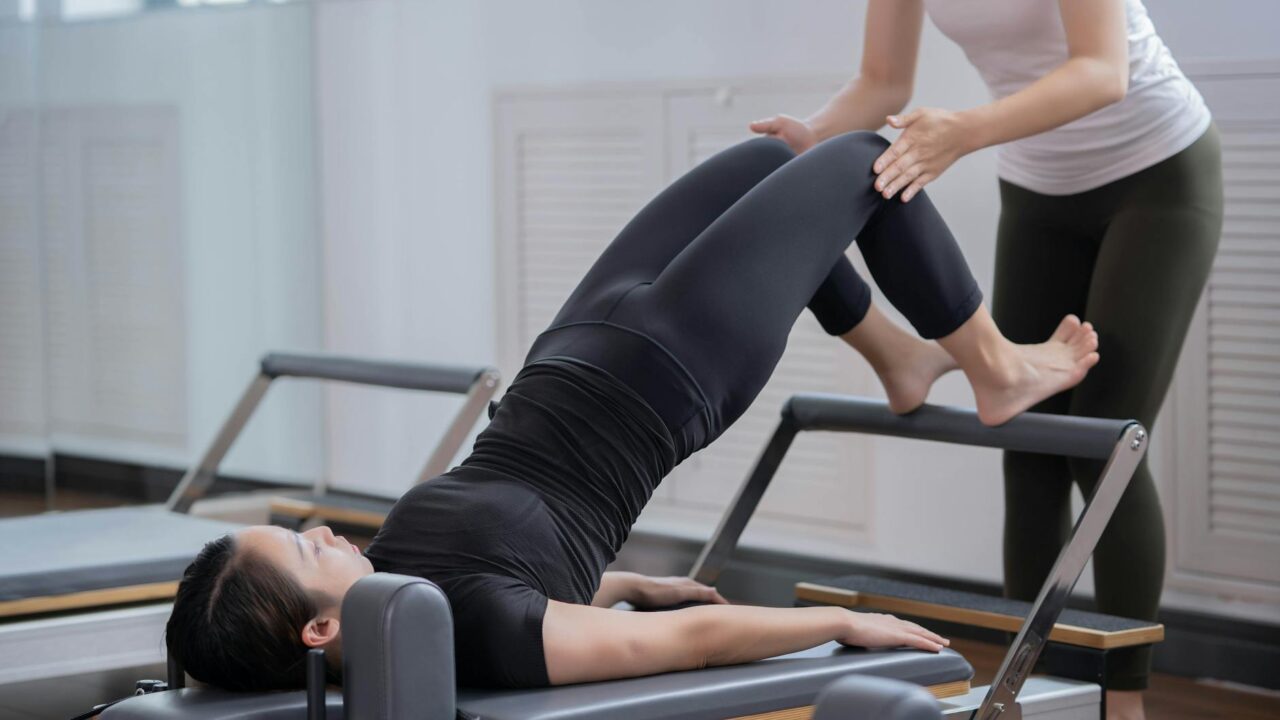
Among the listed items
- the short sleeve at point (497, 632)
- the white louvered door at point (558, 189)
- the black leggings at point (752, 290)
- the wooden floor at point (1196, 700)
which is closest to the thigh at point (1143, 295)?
the black leggings at point (752, 290)

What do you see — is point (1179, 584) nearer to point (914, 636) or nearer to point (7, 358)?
point (914, 636)

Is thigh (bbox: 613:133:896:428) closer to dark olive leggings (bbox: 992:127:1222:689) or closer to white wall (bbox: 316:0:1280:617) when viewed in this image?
dark olive leggings (bbox: 992:127:1222:689)

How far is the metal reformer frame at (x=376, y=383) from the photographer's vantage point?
110 inches

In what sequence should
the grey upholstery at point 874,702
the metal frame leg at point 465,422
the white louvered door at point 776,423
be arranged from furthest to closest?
the white louvered door at point 776,423
the metal frame leg at point 465,422
the grey upholstery at point 874,702

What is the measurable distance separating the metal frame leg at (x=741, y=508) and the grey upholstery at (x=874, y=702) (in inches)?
46.3

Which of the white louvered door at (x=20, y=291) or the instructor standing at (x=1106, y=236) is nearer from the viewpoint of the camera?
the instructor standing at (x=1106, y=236)

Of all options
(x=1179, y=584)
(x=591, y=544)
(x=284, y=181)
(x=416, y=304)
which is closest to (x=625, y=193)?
(x=416, y=304)

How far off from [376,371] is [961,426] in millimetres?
1256

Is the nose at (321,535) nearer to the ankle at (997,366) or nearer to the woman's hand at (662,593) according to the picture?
the woman's hand at (662,593)

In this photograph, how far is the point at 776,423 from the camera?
3.41 meters

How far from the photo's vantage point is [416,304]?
439 centimetres

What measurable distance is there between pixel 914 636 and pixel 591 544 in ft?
1.31

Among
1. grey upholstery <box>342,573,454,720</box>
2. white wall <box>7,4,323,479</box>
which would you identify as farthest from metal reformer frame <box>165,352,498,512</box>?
grey upholstery <box>342,573,454,720</box>

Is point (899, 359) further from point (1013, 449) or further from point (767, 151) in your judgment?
point (767, 151)
